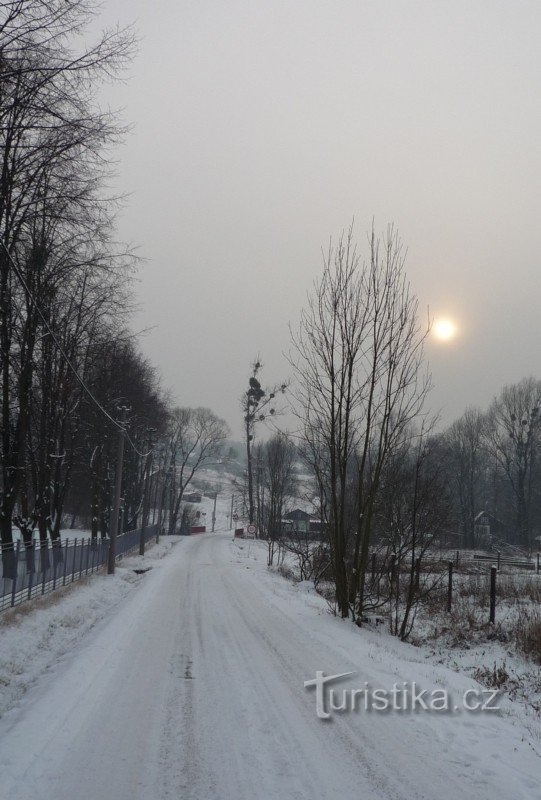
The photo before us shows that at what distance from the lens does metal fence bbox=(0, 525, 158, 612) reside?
42.4 ft

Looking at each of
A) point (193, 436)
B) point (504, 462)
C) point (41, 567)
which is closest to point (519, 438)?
point (504, 462)

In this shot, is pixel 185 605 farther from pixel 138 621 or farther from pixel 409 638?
pixel 409 638

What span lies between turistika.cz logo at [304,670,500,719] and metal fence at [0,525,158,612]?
8662mm

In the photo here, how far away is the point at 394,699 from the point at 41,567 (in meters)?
12.0

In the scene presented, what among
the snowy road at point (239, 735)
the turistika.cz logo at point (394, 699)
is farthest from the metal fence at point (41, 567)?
the turistika.cz logo at point (394, 699)

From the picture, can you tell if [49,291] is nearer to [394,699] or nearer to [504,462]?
[394,699]

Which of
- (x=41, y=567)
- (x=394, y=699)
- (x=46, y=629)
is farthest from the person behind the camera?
(x=41, y=567)

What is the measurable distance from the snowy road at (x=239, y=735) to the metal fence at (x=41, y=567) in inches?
184

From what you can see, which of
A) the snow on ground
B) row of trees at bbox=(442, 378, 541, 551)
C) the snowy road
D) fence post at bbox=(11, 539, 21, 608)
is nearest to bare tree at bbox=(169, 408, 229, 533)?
row of trees at bbox=(442, 378, 541, 551)

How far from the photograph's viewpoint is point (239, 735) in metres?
5.36

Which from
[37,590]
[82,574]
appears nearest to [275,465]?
[82,574]

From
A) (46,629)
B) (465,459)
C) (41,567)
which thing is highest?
(465,459)

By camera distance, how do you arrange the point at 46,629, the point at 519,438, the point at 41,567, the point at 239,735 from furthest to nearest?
the point at 519,438
the point at 41,567
the point at 46,629
the point at 239,735

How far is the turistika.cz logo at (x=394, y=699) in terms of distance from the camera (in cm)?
624
